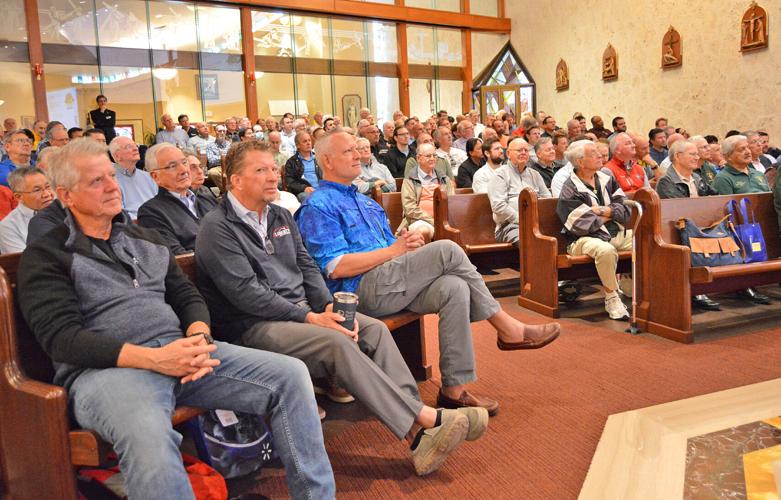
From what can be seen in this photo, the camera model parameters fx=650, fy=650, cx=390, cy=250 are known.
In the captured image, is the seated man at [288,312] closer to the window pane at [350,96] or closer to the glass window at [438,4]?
the window pane at [350,96]

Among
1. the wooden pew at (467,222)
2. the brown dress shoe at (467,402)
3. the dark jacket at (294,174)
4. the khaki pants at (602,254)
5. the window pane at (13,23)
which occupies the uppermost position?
the window pane at (13,23)

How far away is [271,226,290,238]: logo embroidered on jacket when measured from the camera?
2531 millimetres

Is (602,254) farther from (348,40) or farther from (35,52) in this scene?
(348,40)

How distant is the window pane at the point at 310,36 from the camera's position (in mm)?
13891

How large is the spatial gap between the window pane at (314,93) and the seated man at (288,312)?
1193 cm

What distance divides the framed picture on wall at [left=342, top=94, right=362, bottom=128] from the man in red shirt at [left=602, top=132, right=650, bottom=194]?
10201 mm

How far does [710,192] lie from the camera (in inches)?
201

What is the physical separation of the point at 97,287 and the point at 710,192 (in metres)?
4.68

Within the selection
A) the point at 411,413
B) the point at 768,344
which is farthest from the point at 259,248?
the point at 768,344

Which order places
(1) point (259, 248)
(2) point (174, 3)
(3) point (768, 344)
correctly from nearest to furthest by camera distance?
(1) point (259, 248), (3) point (768, 344), (2) point (174, 3)

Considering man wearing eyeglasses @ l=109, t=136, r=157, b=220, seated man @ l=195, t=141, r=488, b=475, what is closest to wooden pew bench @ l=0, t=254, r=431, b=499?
seated man @ l=195, t=141, r=488, b=475

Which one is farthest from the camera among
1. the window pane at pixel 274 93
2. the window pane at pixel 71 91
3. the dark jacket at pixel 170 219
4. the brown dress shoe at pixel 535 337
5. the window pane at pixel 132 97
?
the window pane at pixel 274 93

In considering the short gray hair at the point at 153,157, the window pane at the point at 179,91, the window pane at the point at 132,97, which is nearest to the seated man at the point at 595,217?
the short gray hair at the point at 153,157

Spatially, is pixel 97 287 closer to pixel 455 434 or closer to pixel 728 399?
pixel 455 434
